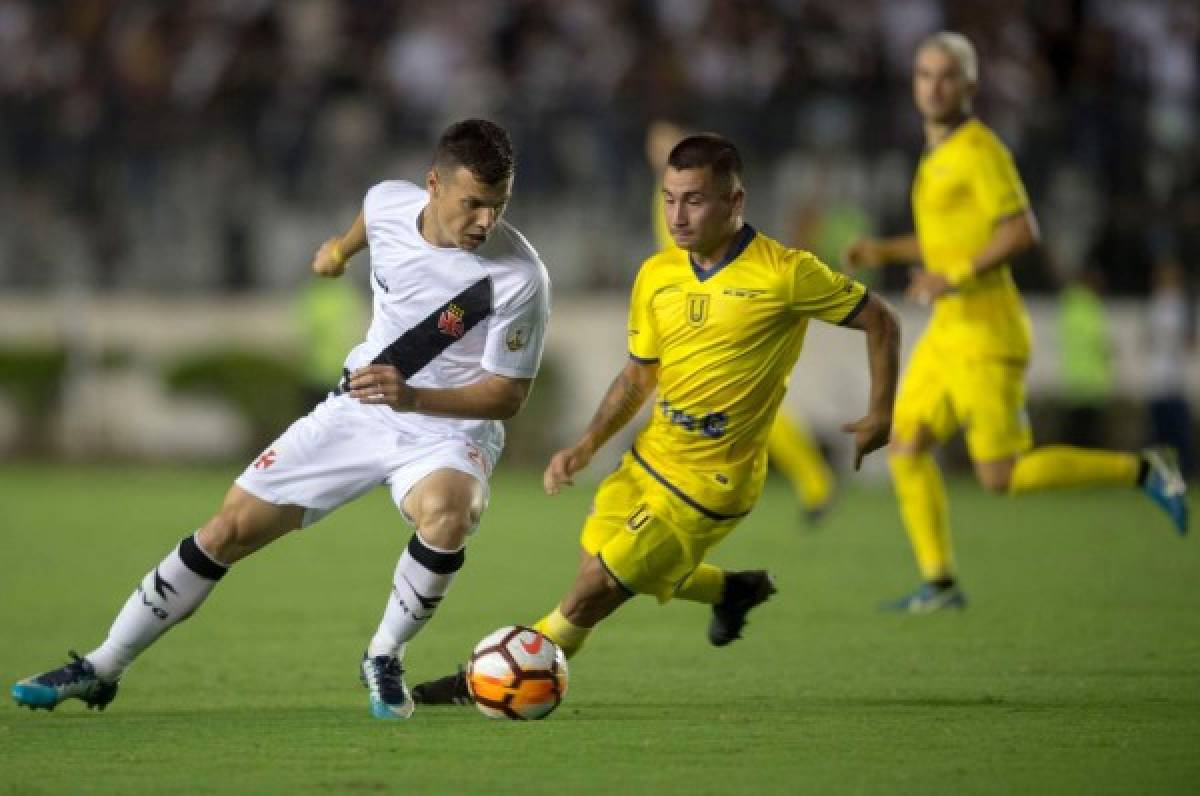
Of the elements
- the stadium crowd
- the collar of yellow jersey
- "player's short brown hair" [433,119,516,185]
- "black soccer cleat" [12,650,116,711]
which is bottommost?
"black soccer cleat" [12,650,116,711]

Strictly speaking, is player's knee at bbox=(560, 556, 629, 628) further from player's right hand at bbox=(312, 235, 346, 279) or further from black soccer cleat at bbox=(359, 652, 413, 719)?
player's right hand at bbox=(312, 235, 346, 279)

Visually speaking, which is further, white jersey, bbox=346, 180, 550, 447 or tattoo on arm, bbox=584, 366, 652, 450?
tattoo on arm, bbox=584, 366, 652, 450

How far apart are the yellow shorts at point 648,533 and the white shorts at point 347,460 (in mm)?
555

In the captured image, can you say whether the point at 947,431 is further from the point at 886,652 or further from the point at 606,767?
the point at 606,767

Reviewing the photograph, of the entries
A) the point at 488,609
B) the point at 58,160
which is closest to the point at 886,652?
the point at 488,609

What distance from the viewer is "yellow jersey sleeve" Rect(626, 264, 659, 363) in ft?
25.0

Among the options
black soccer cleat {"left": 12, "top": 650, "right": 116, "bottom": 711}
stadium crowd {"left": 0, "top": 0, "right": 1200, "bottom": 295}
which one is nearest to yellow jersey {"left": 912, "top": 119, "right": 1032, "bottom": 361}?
black soccer cleat {"left": 12, "top": 650, "right": 116, "bottom": 711}

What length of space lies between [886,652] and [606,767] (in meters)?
3.09

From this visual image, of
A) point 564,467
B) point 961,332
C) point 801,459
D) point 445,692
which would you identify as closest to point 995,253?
point 961,332

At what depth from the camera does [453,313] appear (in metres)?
7.25

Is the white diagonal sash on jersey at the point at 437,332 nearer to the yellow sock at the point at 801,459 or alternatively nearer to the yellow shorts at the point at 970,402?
the yellow shorts at the point at 970,402

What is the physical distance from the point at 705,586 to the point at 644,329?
1.17 metres

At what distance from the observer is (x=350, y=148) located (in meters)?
21.5

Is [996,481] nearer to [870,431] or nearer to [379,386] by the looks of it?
[870,431]
